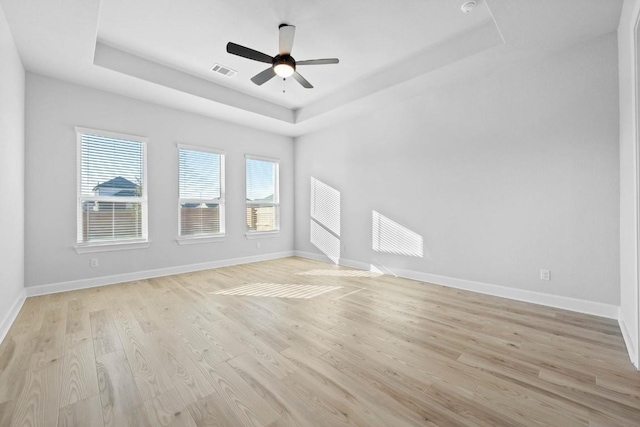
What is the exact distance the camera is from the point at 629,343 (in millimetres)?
2182

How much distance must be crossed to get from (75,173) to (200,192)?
1.77 metres

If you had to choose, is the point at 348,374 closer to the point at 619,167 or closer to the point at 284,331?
the point at 284,331

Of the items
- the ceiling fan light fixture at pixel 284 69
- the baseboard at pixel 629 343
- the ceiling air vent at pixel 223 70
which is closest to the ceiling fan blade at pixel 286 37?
the ceiling fan light fixture at pixel 284 69

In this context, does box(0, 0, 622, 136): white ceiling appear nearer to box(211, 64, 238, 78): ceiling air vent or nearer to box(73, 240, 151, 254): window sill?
box(211, 64, 238, 78): ceiling air vent

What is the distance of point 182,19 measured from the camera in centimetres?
297

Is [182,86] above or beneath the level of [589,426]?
above

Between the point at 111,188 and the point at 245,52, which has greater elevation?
the point at 245,52

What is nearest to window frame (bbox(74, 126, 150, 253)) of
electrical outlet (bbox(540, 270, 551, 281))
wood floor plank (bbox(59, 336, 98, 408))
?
wood floor plank (bbox(59, 336, 98, 408))

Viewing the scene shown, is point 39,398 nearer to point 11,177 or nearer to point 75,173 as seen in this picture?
point 11,177

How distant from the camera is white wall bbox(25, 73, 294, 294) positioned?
3.57 meters

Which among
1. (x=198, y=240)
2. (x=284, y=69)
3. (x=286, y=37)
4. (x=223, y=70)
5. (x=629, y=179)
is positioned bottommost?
(x=198, y=240)

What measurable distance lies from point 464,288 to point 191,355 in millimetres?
3472

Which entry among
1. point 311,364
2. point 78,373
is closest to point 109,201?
point 78,373

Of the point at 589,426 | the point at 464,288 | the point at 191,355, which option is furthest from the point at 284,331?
the point at 464,288
